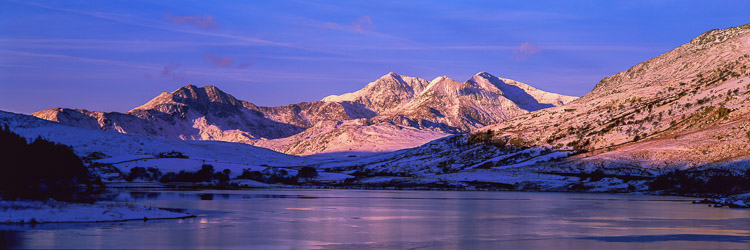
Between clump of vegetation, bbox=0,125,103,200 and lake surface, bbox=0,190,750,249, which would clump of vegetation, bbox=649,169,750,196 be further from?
clump of vegetation, bbox=0,125,103,200

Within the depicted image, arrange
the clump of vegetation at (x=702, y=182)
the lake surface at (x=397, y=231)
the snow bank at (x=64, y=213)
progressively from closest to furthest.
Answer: the lake surface at (x=397, y=231), the snow bank at (x=64, y=213), the clump of vegetation at (x=702, y=182)

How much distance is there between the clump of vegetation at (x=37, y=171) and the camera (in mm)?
91475

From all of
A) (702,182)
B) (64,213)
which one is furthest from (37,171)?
(702,182)

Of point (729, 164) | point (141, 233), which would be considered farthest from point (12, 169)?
point (729, 164)

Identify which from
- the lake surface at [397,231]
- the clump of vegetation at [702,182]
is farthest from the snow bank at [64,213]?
the clump of vegetation at [702,182]

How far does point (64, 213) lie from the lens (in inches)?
2504

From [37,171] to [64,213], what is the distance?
61.3m

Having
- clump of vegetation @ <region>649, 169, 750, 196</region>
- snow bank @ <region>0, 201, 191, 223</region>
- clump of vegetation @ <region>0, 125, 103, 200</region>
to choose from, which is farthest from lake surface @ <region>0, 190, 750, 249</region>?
clump of vegetation @ <region>649, 169, 750, 196</region>

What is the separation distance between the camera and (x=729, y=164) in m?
166

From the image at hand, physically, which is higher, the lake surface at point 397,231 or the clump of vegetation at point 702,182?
the clump of vegetation at point 702,182

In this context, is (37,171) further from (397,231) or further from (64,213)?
(397,231)

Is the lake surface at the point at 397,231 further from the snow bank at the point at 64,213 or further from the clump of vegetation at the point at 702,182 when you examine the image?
the clump of vegetation at the point at 702,182

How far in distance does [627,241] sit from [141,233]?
33.9 m

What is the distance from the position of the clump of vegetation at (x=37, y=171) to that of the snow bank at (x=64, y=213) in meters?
8.99
